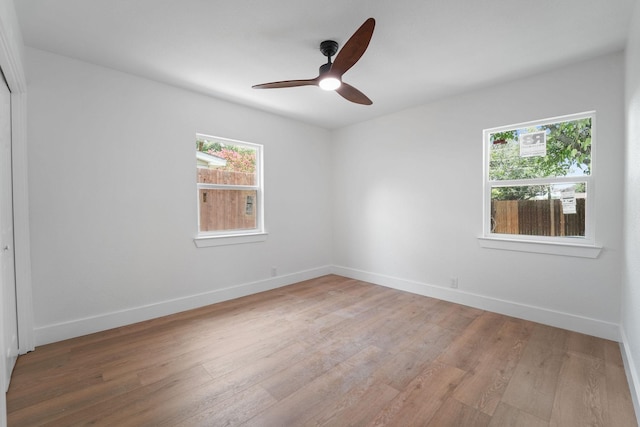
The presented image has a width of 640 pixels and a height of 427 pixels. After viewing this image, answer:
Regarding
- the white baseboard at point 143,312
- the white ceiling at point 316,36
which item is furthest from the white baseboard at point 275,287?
the white ceiling at point 316,36

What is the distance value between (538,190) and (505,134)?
713 millimetres

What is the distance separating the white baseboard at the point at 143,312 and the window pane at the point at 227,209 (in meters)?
0.82

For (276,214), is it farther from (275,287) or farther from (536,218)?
(536,218)

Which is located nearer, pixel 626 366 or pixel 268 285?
pixel 626 366

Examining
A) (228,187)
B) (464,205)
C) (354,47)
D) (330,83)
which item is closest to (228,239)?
(228,187)

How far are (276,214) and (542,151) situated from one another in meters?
3.31

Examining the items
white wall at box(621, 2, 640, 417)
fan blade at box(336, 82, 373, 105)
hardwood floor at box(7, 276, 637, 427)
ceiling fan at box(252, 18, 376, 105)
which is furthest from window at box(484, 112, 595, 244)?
ceiling fan at box(252, 18, 376, 105)

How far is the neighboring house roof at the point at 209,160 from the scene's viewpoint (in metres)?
3.48

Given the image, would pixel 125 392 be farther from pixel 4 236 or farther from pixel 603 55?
pixel 603 55

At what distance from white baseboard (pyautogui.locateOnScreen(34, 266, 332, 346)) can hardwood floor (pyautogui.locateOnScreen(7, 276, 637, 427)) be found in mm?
93

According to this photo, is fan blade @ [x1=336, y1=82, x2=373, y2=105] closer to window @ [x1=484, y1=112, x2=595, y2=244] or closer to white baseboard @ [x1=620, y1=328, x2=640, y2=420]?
window @ [x1=484, y1=112, x2=595, y2=244]

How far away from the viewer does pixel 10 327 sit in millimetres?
2072

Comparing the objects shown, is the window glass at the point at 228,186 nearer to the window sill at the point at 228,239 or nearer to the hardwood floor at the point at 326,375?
the window sill at the point at 228,239

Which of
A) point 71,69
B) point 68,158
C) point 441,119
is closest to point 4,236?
point 68,158
